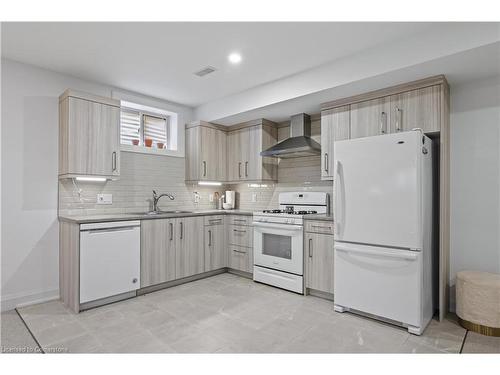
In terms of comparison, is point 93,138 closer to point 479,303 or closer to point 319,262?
point 319,262

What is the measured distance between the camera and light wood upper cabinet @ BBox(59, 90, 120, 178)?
3180mm

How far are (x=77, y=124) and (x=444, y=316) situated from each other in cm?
416

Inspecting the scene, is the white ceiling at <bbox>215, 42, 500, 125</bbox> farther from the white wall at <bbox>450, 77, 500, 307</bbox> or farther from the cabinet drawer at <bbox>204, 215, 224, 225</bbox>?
the cabinet drawer at <bbox>204, 215, 224, 225</bbox>

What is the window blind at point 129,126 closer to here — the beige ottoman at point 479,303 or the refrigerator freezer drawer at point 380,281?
the refrigerator freezer drawer at point 380,281

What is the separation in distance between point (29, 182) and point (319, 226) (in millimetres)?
3147

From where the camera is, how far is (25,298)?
311 cm

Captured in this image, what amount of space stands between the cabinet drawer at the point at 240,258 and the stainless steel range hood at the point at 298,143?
1369mm

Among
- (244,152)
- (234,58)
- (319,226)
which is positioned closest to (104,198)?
(244,152)

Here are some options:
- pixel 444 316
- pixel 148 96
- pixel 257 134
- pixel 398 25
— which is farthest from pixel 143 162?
pixel 444 316

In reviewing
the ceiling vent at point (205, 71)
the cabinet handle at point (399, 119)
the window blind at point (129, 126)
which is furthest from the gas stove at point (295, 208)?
the window blind at point (129, 126)

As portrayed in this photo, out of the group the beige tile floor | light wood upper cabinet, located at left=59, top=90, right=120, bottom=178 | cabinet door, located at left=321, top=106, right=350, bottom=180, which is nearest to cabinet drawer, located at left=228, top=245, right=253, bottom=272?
the beige tile floor

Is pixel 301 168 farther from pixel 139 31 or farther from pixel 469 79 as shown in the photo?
pixel 139 31

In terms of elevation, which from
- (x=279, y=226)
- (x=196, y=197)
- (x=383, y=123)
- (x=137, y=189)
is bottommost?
(x=279, y=226)

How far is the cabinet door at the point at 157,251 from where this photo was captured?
3.44 meters
